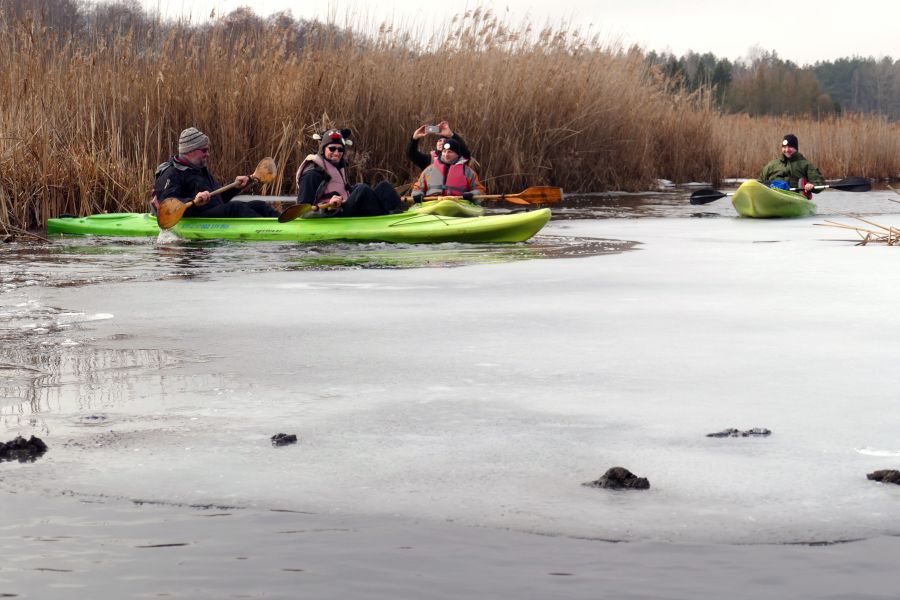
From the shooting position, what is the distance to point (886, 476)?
9.41ft

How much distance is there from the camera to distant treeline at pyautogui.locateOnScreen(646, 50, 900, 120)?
60406 mm

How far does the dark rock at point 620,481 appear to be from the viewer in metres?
2.83

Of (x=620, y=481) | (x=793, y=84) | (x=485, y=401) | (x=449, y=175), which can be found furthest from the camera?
(x=793, y=84)

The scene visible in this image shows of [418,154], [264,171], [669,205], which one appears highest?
[418,154]

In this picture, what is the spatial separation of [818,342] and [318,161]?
19.7ft

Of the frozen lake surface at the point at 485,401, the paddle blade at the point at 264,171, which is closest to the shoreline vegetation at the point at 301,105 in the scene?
the paddle blade at the point at 264,171

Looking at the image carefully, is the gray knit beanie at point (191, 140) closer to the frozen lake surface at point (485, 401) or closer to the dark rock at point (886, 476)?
the frozen lake surface at point (485, 401)

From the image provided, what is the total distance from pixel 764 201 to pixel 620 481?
11390 mm

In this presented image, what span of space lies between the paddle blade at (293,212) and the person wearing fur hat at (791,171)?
22.7 ft

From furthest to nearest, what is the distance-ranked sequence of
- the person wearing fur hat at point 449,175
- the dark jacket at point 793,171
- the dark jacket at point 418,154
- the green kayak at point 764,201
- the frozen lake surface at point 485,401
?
the dark jacket at point 793,171
the green kayak at point 764,201
the dark jacket at point 418,154
the person wearing fur hat at point 449,175
the frozen lake surface at point 485,401

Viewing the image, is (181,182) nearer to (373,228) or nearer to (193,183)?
(193,183)

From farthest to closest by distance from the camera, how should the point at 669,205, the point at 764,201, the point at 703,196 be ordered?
the point at 669,205 → the point at 703,196 → the point at 764,201

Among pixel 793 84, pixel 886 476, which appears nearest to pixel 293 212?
pixel 886 476

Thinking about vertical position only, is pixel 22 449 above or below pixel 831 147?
below
